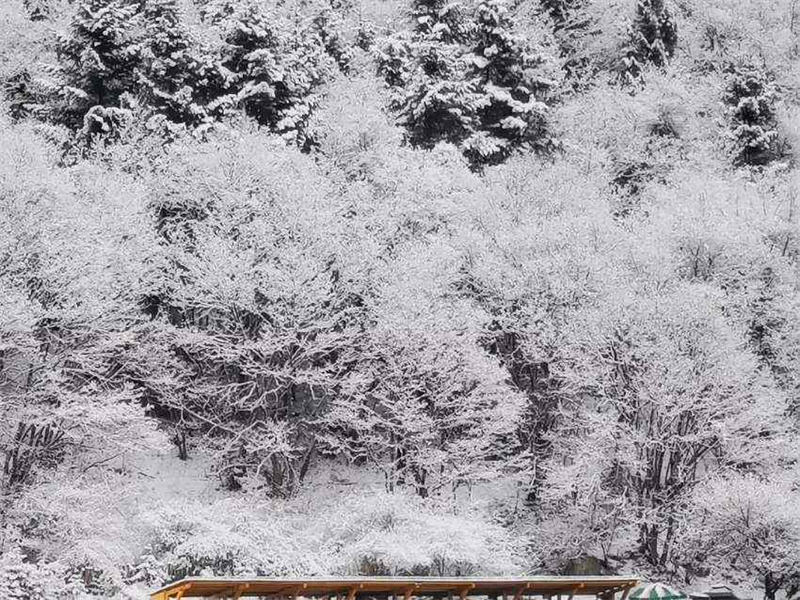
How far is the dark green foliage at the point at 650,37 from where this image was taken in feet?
185

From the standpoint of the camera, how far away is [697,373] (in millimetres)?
26688

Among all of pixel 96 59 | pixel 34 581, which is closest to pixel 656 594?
pixel 34 581

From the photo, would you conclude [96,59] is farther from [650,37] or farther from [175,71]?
[650,37]

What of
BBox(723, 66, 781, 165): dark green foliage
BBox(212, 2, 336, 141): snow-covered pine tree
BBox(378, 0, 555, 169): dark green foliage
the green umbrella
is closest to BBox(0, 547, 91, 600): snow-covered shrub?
the green umbrella

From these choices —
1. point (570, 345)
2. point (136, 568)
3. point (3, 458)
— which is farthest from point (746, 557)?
point (3, 458)

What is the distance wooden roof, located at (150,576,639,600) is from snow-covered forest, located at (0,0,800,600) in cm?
475

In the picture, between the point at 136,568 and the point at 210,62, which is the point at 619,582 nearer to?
the point at 136,568

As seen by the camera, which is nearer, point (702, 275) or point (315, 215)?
point (315, 215)

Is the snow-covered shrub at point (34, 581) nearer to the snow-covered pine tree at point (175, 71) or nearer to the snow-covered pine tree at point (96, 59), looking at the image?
the snow-covered pine tree at point (175, 71)

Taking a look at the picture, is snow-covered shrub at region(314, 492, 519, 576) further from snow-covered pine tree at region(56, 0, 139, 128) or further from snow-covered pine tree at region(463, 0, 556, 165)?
snow-covered pine tree at region(463, 0, 556, 165)

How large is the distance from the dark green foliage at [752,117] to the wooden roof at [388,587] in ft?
104

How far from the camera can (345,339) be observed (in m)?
27.6

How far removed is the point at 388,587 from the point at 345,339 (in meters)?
12.8

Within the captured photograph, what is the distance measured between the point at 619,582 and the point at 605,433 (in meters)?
7.78
